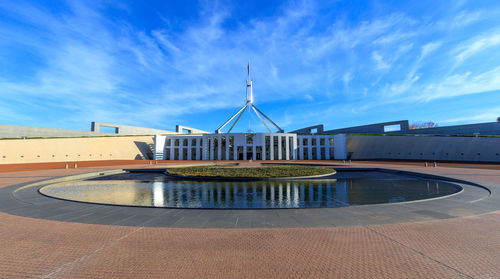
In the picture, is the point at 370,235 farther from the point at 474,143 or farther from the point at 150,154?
the point at 150,154

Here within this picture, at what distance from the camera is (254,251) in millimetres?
4023

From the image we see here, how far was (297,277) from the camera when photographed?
10.3 feet

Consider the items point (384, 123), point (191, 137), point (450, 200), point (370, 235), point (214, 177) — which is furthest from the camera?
point (384, 123)

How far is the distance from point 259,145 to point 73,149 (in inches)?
1422

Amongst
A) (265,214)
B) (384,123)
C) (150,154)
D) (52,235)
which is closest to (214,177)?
(265,214)

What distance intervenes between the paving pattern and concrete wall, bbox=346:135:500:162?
138 feet

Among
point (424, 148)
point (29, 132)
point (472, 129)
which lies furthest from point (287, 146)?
point (29, 132)

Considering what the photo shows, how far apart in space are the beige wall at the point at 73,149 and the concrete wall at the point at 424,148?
5053 cm

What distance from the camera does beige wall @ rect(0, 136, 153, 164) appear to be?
33312 millimetres

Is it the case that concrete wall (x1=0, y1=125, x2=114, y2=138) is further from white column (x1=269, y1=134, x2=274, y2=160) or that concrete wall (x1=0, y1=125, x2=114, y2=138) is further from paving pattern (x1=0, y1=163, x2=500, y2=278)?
paving pattern (x1=0, y1=163, x2=500, y2=278)

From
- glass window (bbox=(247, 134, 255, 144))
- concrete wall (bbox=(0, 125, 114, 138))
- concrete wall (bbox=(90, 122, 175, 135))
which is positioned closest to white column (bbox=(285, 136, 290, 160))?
glass window (bbox=(247, 134, 255, 144))

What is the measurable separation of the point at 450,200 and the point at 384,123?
187 ft

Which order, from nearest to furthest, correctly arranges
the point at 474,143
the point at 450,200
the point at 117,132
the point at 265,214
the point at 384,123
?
the point at 265,214 → the point at 450,200 → the point at 474,143 → the point at 384,123 → the point at 117,132

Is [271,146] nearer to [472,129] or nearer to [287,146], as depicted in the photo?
[287,146]
